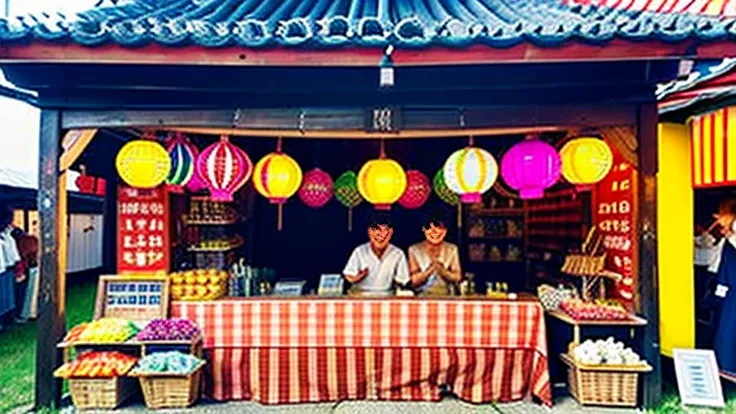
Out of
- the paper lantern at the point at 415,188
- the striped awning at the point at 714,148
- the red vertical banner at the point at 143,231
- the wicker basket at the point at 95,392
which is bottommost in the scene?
the wicker basket at the point at 95,392

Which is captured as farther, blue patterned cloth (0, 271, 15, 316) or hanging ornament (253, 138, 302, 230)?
blue patterned cloth (0, 271, 15, 316)

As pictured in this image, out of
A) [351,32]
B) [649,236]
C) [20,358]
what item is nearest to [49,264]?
[20,358]

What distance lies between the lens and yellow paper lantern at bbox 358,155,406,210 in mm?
5211

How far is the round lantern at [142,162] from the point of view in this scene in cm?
498

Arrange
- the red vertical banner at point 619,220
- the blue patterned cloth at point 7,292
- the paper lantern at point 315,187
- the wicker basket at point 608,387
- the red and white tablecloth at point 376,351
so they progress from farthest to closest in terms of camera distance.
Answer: the blue patterned cloth at point 7,292 < the paper lantern at point 315,187 < the red vertical banner at point 619,220 < the red and white tablecloth at point 376,351 < the wicker basket at point 608,387

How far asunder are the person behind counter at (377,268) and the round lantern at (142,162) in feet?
7.48

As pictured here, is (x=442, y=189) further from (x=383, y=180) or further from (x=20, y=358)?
(x=20, y=358)

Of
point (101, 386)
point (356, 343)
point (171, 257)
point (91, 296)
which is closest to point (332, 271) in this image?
point (171, 257)

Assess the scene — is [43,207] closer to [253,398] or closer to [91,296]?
[253,398]

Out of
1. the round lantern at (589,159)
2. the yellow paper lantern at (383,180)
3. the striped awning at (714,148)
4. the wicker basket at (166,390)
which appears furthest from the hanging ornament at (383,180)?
the striped awning at (714,148)

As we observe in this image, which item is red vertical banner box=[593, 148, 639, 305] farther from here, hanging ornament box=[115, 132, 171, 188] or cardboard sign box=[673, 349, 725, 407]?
hanging ornament box=[115, 132, 171, 188]

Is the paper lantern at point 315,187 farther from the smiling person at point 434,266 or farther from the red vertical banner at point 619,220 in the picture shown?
the red vertical banner at point 619,220

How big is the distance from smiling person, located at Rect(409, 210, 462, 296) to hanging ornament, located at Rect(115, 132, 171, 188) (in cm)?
284

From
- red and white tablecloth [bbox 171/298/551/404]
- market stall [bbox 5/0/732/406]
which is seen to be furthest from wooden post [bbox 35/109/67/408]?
red and white tablecloth [bbox 171/298/551/404]
